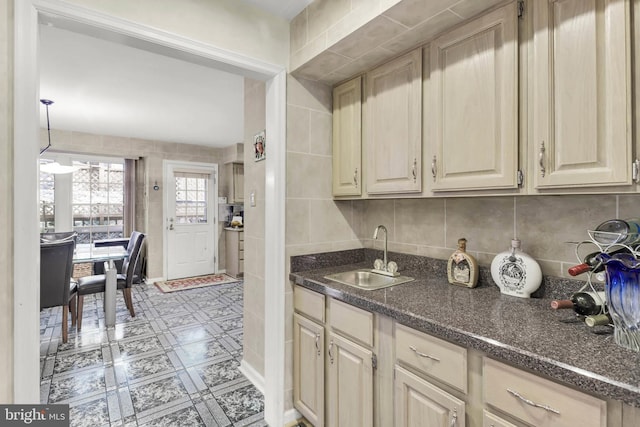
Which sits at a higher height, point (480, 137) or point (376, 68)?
point (376, 68)

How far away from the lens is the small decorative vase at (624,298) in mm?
833

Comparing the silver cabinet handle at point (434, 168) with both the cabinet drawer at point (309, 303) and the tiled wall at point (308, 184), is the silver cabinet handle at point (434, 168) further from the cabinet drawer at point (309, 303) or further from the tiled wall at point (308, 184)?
the cabinet drawer at point (309, 303)

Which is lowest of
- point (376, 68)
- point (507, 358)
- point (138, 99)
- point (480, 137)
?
point (507, 358)

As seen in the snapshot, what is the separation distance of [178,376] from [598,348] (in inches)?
98.4

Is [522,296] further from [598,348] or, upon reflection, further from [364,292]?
[364,292]

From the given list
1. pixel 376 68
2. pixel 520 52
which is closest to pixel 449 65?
pixel 520 52

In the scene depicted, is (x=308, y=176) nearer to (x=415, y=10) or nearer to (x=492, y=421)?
(x=415, y=10)

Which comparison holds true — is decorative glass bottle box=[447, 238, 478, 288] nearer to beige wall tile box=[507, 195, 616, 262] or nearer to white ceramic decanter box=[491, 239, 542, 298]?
white ceramic decanter box=[491, 239, 542, 298]

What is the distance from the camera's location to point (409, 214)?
1918 millimetres

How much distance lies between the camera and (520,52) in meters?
1.16

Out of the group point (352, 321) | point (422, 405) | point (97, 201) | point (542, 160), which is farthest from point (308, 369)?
point (97, 201)

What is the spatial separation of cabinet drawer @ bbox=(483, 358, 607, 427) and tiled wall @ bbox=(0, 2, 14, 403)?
5.48 feet

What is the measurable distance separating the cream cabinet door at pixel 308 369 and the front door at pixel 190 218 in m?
4.20

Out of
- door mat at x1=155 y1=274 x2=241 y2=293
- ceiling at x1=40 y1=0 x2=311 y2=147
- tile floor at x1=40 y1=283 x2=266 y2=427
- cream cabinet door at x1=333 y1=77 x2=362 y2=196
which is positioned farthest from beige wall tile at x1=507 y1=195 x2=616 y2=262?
door mat at x1=155 y1=274 x2=241 y2=293
